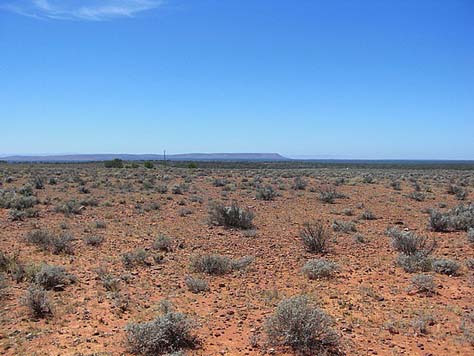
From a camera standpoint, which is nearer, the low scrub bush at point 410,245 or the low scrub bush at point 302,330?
the low scrub bush at point 302,330

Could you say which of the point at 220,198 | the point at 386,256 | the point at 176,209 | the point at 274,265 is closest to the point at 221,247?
the point at 274,265

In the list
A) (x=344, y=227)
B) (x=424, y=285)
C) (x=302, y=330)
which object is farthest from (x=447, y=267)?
(x=344, y=227)

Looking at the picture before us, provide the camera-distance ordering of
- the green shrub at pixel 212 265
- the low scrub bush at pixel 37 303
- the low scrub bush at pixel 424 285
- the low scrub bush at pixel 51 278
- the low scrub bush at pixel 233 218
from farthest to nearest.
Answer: the low scrub bush at pixel 233 218
the green shrub at pixel 212 265
the low scrub bush at pixel 51 278
the low scrub bush at pixel 424 285
the low scrub bush at pixel 37 303

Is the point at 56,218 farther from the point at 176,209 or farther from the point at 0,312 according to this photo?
the point at 0,312

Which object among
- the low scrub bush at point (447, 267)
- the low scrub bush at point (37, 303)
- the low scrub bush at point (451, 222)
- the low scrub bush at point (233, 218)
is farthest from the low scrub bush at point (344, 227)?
the low scrub bush at point (37, 303)

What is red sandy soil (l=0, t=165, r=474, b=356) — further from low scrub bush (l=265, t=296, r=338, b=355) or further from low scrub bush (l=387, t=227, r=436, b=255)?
low scrub bush (l=387, t=227, r=436, b=255)

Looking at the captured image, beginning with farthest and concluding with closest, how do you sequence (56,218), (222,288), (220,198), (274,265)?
(220,198) → (56,218) → (274,265) → (222,288)

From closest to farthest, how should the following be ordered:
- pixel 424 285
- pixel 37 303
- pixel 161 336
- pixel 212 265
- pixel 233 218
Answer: pixel 161 336, pixel 37 303, pixel 424 285, pixel 212 265, pixel 233 218

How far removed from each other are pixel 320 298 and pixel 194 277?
8.41 feet

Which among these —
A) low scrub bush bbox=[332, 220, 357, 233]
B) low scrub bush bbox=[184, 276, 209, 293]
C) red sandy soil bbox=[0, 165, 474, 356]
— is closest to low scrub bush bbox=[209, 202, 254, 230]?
red sandy soil bbox=[0, 165, 474, 356]

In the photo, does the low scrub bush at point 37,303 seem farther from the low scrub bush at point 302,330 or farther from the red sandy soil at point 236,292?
the low scrub bush at point 302,330

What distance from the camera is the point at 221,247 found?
11133 millimetres

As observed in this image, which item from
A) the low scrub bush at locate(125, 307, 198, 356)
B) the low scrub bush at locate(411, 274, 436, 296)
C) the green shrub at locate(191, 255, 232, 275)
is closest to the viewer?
the low scrub bush at locate(125, 307, 198, 356)

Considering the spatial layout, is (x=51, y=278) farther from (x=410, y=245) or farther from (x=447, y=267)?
(x=410, y=245)
